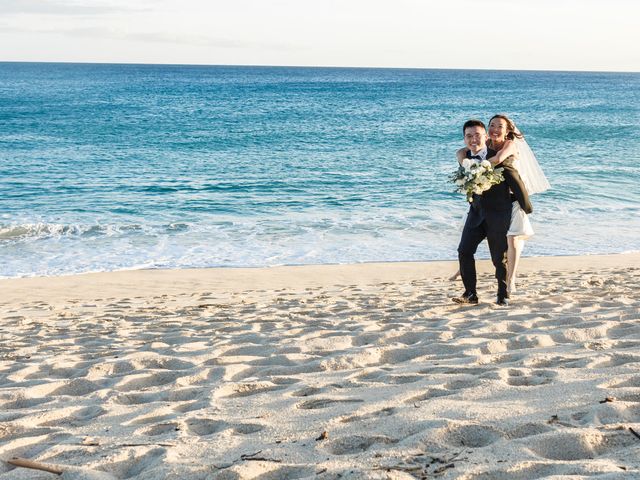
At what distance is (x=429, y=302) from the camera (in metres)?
8.38

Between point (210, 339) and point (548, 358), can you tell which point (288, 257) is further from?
point (548, 358)

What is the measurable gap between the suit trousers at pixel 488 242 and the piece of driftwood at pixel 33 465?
17.1 ft

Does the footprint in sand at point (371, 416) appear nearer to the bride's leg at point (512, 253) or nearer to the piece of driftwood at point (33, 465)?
the piece of driftwood at point (33, 465)

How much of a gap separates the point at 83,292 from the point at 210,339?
16.5 feet

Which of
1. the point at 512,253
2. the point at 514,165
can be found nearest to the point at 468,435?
the point at 514,165

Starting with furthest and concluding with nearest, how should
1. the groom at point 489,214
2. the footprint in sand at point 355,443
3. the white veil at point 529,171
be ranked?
the white veil at point 529,171 < the groom at point 489,214 < the footprint in sand at point 355,443

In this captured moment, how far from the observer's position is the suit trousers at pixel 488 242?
783 centimetres

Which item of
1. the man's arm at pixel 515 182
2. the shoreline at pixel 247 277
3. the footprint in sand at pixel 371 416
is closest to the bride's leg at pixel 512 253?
the man's arm at pixel 515 182

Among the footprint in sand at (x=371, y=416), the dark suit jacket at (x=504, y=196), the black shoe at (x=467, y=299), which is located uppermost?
the dark suit jacket at (x=504, y=196)

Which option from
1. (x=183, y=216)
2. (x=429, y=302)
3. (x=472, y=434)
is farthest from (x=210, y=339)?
(x=183, y=216)

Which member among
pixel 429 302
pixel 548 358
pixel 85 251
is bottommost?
pixel 85 251

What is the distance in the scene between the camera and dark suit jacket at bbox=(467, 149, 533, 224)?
305 inches

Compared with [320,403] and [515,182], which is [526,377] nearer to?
[320,403]

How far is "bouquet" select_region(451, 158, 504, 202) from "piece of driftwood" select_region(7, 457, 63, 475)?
5054mm
